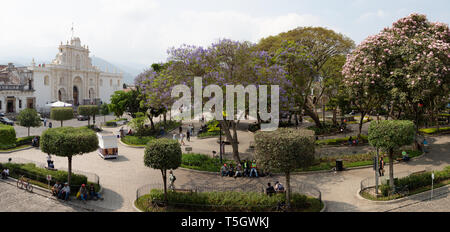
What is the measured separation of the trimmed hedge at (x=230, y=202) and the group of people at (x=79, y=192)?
8.98ft

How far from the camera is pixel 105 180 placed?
21672 millimetres

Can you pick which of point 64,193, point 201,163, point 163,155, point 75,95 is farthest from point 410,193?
point 75,95

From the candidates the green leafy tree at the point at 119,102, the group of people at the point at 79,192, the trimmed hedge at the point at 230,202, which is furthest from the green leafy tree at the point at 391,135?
the green leafy tree at the point at 119,102

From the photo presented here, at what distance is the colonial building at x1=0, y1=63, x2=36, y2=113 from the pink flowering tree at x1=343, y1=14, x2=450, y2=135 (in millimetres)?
54030

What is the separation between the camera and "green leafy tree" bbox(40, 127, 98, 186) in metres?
18.3

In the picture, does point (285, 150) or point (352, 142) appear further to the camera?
point (352, 142)

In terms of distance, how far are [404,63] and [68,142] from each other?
24.0m

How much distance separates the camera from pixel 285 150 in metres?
15.4

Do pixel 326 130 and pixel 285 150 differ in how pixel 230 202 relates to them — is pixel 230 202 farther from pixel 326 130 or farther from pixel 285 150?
pixel 326 130

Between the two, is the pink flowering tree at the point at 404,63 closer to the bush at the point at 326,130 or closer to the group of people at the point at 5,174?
the bush at the point at 326,130

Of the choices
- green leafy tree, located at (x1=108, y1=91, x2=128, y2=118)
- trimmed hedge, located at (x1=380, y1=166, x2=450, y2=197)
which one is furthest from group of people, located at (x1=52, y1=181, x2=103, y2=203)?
green leafy tree, located at (x1=108, y1=91, x2=128, y2=118)

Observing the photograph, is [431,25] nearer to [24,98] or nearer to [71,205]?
[71,205]

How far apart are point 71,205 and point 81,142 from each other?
3.35m
